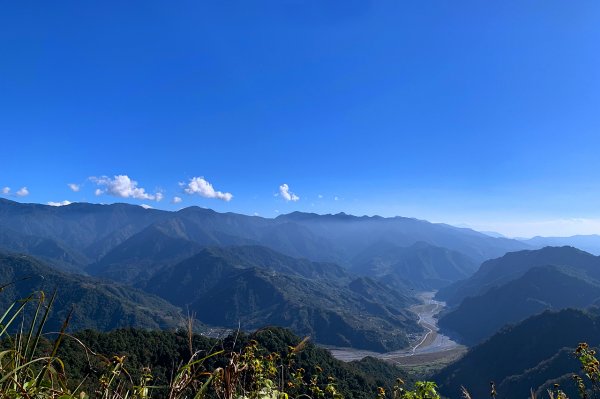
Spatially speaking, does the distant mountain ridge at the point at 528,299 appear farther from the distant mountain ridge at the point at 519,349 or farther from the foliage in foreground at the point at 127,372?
the foliage in foreground at the point at 127,372

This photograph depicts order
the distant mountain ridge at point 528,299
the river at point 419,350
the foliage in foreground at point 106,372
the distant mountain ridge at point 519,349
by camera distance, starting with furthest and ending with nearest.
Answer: the distant mountain ridge at point 528,299, the river at point 419,350, the distant mountain ridge at point 519,349, the foliage in foreground at point 106,372

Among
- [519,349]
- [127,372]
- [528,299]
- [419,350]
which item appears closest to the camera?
[127,372]

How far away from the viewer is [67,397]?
5.62 feet

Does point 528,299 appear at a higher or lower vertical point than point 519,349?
higher

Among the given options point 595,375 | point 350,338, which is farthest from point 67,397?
point 350,338

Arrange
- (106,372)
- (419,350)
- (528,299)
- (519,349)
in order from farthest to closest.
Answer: (528,299) < (419,350) < (519,349) < (106,372)

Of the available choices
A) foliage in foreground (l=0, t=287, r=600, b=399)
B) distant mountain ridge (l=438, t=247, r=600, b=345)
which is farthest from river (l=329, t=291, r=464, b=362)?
foliage in foreground (l=0, t=287, r=600, b=399)

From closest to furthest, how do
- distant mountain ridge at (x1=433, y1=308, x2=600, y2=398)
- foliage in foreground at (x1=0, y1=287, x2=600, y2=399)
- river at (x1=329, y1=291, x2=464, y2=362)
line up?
foliage in foreground at (x1=0, y1=287, x2=600, y2=399) → distant mountain ridge at (x1=433, y1=308, x2=600, y2=398) → river at (x1=329, y1=291, x2=464, y2=362)

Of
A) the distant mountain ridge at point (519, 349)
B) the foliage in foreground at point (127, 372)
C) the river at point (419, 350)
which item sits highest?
the foliage in foreground at point (127, 372)

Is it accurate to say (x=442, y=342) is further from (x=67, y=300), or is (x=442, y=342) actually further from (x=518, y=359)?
(x=67, y=300)

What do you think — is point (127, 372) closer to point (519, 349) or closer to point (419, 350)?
point (519, 349)

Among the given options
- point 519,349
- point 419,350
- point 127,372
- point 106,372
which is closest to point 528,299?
point 419,350

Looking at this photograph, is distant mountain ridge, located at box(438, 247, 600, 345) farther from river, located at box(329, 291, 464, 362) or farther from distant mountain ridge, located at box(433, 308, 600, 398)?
distant mountain ridge, located at box(433, 308, 600, 398)

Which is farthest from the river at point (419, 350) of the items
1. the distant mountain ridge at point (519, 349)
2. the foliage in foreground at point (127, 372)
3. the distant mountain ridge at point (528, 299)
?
the foliage in foreground at point (127, 372)
